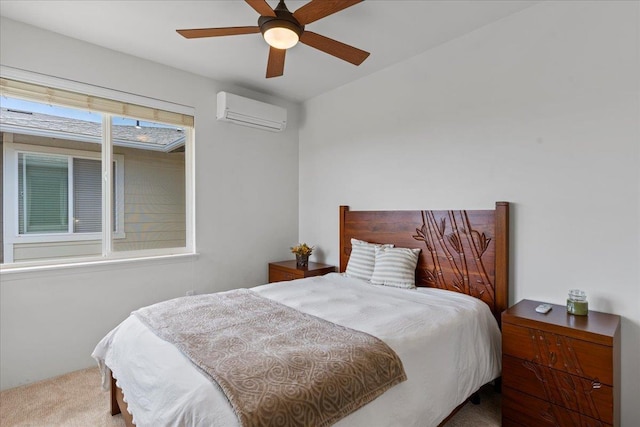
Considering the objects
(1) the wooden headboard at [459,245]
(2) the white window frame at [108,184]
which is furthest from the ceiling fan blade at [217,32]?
(1) the wooden headboard at [459,245]

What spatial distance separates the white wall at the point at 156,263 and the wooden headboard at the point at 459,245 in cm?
149

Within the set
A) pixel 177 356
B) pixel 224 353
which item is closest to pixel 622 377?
pixel 224 353

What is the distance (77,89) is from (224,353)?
2610 mm

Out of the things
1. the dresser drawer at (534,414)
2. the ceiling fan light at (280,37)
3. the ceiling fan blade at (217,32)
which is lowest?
the dresser drawer at (534,414)

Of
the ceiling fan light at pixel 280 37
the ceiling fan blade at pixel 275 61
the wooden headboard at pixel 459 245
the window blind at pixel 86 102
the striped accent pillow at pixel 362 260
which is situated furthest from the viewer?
the striped accent pillow at pixel 362 260

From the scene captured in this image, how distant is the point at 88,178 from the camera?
288cm

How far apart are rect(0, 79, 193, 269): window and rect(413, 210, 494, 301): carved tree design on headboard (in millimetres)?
2395

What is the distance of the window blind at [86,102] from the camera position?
2.45m

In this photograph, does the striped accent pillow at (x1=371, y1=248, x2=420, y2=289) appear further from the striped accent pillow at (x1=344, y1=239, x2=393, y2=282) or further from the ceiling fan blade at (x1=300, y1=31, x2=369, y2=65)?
the ceiling fan blade at (x1=300, y1=31, x2=369, y2=65)

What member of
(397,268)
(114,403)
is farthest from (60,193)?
(397,268)

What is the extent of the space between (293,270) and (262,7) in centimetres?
249

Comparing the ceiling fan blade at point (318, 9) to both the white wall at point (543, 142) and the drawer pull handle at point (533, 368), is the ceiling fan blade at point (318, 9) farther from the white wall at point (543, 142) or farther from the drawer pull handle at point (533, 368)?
the drawer pull handle at point (533, 368)

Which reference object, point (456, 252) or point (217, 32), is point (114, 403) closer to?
point (217, 32)

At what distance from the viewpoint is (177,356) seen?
1.45 metres
